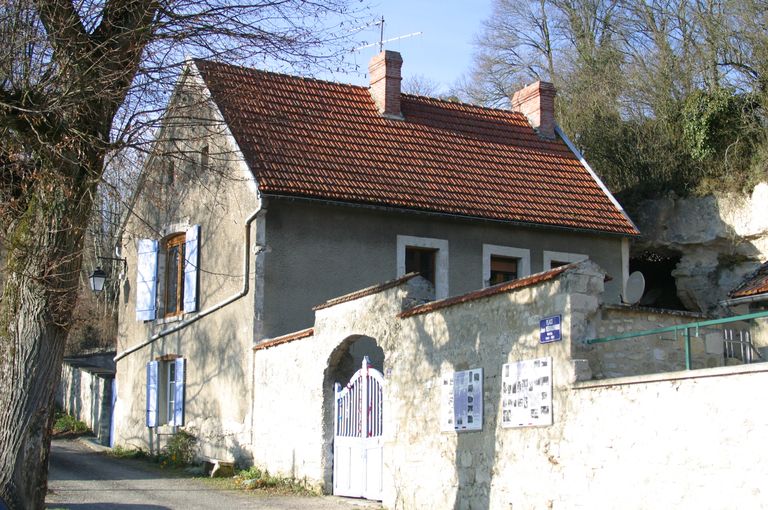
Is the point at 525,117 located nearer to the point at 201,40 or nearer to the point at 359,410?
the point at 359,410

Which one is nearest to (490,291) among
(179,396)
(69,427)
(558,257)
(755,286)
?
(755,286)

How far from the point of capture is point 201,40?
10.6 metres

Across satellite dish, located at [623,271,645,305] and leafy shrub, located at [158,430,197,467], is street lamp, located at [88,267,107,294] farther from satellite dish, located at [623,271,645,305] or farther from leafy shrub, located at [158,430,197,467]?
satellite dish, located at [623,271,645,305]

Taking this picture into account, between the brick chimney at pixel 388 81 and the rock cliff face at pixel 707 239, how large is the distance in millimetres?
6636

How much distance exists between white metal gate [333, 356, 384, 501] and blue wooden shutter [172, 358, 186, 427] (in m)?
5.84

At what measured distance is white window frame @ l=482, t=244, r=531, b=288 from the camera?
62.7 ft

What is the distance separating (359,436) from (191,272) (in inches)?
259

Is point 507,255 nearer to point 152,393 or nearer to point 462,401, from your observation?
point 152,393

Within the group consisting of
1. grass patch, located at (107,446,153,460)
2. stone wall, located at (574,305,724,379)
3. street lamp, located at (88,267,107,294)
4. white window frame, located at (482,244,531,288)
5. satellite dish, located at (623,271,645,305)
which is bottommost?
grass patch, located at (107,446,153,460)

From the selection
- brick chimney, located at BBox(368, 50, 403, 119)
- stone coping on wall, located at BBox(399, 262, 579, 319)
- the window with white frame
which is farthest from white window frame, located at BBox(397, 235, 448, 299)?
stone coping on wall, located at BBox(399, 262, 579, 319)

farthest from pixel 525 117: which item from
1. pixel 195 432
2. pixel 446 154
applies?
pixel 195 432

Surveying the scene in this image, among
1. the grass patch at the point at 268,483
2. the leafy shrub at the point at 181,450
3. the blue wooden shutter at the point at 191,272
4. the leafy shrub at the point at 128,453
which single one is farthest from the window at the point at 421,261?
the leafy shrub at the point at 128,453

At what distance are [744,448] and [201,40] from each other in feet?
22.5

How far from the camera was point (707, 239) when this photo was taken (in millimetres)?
21453
